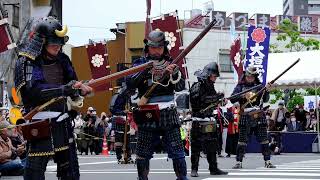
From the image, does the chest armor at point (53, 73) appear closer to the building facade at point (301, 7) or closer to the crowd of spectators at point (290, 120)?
the crowd of spectators at point (290, 120)

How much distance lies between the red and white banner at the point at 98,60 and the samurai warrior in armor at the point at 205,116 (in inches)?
556

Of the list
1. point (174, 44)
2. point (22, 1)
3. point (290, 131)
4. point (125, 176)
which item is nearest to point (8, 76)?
point (22, 1)

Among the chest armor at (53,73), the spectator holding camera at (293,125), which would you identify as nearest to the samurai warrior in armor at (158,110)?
the chest armor at (53,73)

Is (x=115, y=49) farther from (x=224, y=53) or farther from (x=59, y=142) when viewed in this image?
(x=59, y=142)

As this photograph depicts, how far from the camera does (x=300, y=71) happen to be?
810 inches

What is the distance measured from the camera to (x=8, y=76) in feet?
97.7

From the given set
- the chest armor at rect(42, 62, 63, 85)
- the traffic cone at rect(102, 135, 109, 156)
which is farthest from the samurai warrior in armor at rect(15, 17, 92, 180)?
the traffic cone at rect(102, 135, 109, 156)

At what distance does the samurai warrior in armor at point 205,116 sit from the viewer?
1049cm

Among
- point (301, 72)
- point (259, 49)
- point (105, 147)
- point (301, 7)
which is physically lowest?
Result: point (105, 147)

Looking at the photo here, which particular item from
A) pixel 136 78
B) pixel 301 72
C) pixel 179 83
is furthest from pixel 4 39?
pixel 301 72

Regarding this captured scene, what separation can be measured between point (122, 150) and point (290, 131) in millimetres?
9213

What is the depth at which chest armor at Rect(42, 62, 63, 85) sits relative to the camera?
579 cm

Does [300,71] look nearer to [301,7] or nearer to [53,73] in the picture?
[53,73]

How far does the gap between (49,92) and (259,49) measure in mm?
16282
